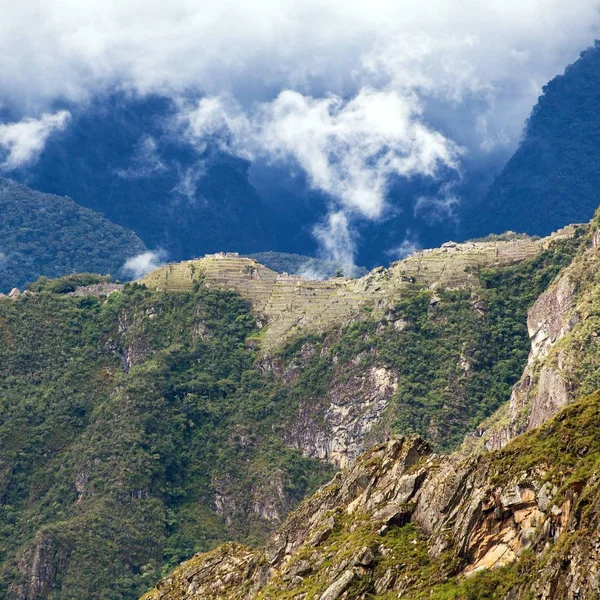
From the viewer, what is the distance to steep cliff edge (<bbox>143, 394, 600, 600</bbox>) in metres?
66.2

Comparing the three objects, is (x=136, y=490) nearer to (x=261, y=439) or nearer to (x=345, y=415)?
(x=261, y=439)

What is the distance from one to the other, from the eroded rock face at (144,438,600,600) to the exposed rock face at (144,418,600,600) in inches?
2.3

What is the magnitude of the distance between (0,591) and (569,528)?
118m

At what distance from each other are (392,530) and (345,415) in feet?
359

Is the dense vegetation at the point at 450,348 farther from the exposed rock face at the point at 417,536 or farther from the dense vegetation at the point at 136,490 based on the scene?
the exposed rock face at the point at 417,536

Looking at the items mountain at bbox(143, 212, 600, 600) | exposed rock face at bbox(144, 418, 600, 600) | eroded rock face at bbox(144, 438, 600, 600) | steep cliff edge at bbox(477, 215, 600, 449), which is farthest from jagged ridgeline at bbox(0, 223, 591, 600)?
exposed rock face at bbox(144, 418, 600, 600)

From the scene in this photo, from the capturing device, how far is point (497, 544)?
233ft

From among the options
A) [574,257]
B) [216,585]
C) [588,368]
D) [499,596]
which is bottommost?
[499,596]

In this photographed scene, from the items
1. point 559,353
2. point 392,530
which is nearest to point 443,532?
point 392,530

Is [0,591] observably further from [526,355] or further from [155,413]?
[526,355]

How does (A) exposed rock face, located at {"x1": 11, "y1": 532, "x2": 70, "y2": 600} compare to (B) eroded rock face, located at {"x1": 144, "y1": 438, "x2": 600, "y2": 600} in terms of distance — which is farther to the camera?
(A) exposed rock face, located at {"x1": 11, "y1": 532, "x2": 70, "y2": 600}

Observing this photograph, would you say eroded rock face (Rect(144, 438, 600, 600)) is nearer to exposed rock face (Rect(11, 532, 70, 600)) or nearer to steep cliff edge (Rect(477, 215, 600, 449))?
steep cliff edge (Rect(477, 215, 600, 449))

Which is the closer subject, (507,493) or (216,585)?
(507,493)

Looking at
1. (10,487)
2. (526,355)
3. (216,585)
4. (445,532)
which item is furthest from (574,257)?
(445,532)
